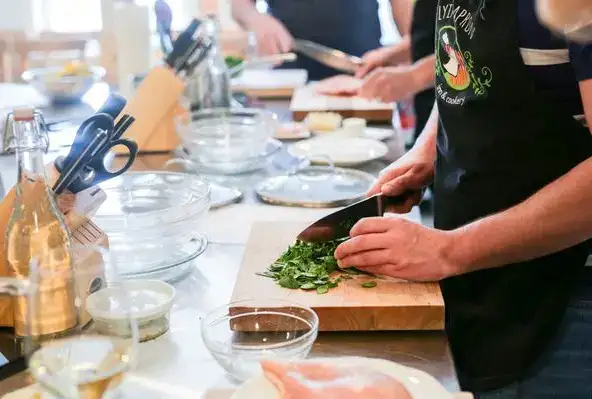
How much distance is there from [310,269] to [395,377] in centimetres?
34

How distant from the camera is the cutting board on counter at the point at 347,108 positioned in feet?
8.25

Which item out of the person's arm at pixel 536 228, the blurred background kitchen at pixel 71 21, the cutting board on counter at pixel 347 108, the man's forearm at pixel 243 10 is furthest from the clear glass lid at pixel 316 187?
the blurred background kitchen at pixel 71 21

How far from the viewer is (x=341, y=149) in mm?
2166

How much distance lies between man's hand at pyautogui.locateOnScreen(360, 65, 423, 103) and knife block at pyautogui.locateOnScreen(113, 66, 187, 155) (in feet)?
2.02

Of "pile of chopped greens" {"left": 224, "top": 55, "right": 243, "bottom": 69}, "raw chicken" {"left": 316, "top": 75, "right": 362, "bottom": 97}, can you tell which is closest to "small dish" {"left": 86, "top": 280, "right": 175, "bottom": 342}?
"raw chicken" {"left": 316, "top": 75, "right": 362, "bottom": 97}

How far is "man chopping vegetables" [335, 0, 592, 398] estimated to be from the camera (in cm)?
125

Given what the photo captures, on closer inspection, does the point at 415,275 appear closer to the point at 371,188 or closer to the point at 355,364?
the point at 355,364

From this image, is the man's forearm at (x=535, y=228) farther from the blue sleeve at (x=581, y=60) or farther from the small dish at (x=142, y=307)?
the small dish at (x=142, y=307)

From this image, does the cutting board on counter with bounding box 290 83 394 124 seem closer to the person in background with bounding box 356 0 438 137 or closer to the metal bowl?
the person in background with bounding box 356 0 438 137

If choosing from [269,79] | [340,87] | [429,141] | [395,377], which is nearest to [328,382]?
[395,377]

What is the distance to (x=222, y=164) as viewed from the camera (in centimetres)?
198

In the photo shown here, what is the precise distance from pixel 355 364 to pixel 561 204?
0.44m

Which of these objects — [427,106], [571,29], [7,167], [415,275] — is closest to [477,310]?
[415,275]

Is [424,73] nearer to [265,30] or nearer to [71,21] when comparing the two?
[265,30]
